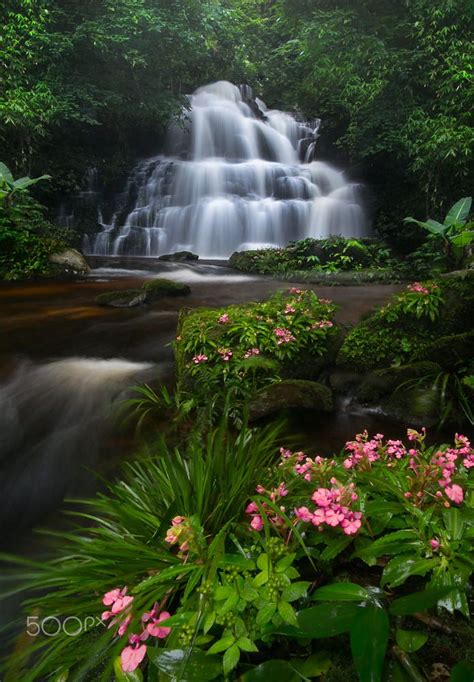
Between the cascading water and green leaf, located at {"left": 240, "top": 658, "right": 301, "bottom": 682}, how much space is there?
43.8 ft

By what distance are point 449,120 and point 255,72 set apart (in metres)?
16.0

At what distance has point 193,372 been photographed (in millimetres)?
3494

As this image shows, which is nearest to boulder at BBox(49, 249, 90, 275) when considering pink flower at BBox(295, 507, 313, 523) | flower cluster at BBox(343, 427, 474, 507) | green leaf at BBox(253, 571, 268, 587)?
flower cluster at BBox(343, 427, 474, 507)

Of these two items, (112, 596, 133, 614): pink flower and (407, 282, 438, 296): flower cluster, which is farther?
(407, 282, 438, 296): flower cluster

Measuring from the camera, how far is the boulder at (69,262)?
10.1 metres

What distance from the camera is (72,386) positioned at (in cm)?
378

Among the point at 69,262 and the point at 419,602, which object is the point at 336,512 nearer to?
the point at 419,602

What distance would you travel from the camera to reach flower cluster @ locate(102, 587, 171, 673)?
1.00 meters

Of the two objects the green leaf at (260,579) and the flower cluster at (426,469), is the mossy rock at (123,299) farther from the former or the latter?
the green leaf at (260,579)

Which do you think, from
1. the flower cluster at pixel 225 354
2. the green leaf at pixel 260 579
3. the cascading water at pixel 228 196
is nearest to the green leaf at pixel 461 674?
the green leaf at pixel 260 579

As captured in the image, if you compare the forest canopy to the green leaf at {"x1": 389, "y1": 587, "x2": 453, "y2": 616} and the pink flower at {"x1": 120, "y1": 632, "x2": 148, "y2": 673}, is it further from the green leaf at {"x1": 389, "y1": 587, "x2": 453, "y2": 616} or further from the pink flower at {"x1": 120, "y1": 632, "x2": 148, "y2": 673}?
the pink flower at {"x1": 120, "y1": 632, "x2": 148, "y2": 673}

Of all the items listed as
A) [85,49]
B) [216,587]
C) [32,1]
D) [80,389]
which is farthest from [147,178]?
[216,587]

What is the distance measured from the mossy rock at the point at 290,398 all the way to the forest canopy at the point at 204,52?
9404 mm

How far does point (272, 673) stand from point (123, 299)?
625 cm
